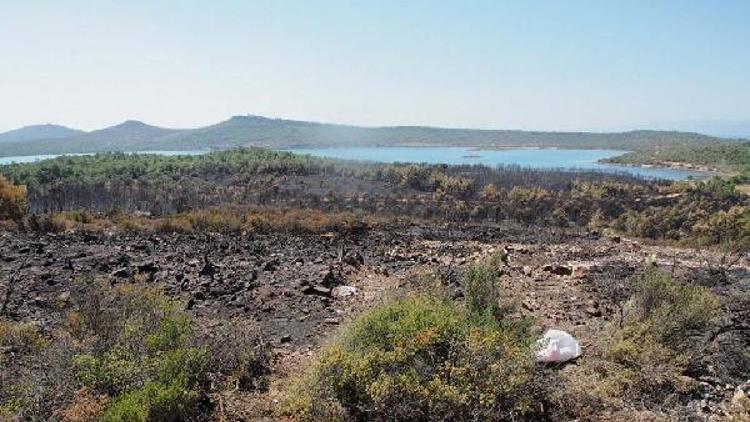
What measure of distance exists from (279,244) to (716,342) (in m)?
15.1

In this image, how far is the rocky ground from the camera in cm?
920

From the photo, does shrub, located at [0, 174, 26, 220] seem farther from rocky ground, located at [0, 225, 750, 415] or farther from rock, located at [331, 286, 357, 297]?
rock, located at [331, 286, 357, 297]

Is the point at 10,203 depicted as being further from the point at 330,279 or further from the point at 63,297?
the point at 330,279

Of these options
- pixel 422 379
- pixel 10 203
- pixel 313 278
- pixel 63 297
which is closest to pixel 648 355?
pixel 422 379

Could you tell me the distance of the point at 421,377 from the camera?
590 cm

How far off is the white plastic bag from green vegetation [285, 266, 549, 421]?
0.91m

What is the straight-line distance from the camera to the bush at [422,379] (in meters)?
5.69

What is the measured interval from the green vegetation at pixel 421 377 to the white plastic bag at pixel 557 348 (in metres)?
0.91

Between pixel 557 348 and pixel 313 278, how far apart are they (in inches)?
266

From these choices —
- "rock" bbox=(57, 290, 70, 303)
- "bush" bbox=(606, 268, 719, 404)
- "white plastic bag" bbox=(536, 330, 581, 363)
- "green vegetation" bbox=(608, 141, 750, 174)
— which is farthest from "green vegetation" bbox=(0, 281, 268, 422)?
"green vegetation" bbox=(608, 141, 750, 174)

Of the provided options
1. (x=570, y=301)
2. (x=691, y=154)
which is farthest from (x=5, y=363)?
(x=691, y=154)

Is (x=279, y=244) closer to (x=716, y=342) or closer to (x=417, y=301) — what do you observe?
(x=417, y=301)

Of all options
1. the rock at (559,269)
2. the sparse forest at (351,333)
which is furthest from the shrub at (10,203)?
the rock at (559,269)

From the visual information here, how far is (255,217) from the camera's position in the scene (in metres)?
29.9
